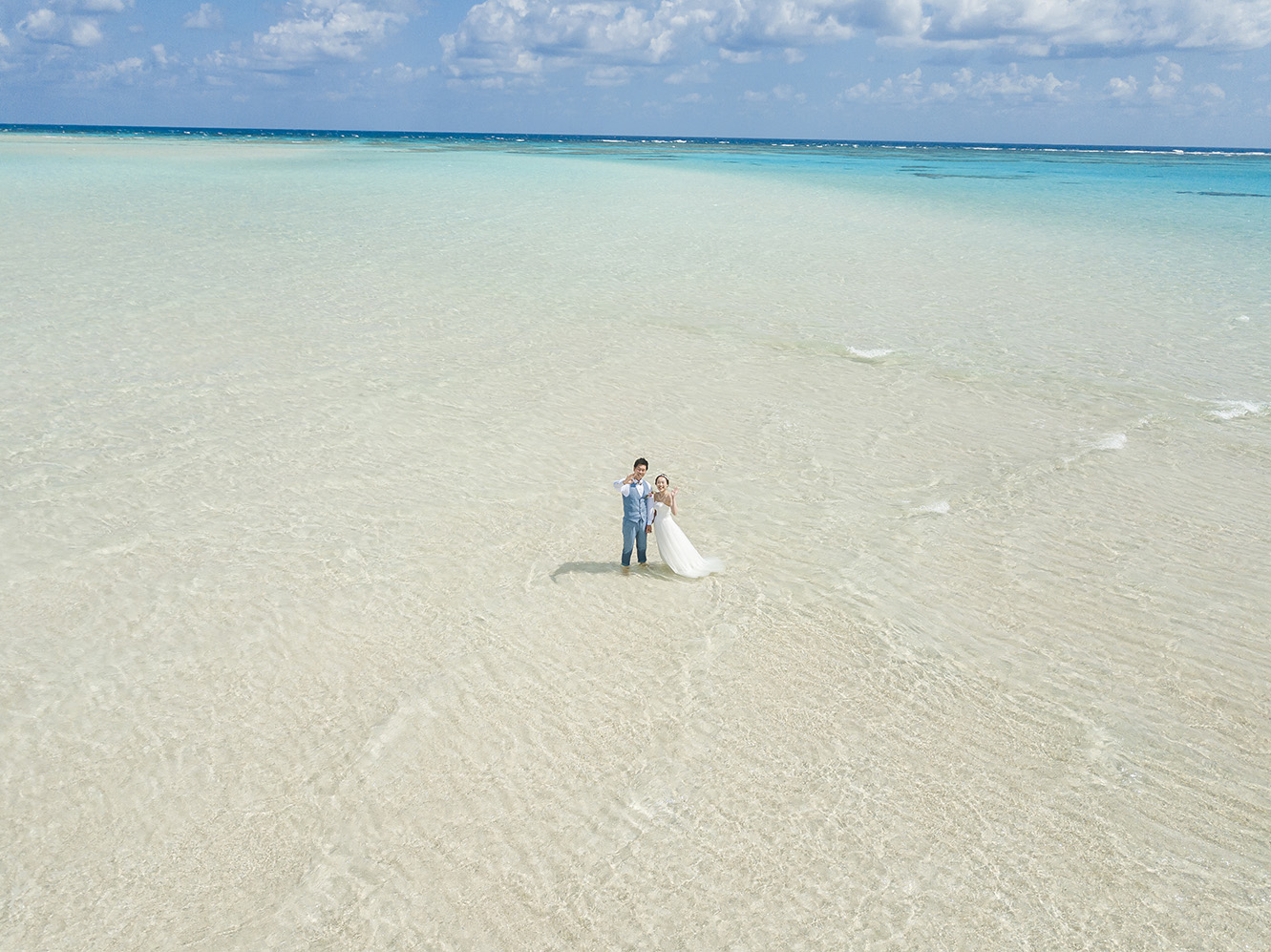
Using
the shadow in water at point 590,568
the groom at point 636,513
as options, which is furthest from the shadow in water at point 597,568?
the groom at point 636,513

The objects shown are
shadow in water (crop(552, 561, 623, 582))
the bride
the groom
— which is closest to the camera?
the groom

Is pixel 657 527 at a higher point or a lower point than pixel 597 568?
higher

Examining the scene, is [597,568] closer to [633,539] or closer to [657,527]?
[633,539]

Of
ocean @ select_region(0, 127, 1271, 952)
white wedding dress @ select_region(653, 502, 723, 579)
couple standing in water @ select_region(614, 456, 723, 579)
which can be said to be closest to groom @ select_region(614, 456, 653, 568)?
couple standing in water @ select_region(614, 456, 723, 579)

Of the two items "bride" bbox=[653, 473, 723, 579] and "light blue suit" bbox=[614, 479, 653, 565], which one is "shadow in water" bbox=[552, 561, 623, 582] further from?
"bride" bbox=[653, 473, 723, 579]

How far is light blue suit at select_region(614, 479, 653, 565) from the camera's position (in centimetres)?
819

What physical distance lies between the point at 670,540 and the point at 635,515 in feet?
1.31

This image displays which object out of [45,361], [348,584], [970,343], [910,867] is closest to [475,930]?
[910,867]

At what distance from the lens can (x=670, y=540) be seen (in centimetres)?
829

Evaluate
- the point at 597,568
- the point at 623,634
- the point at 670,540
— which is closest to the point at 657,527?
the point at 670,540

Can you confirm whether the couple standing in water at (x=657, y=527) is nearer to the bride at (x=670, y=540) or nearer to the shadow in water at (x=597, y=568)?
the bride at (x=670, y=540)

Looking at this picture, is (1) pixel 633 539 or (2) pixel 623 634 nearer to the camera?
(2) pixel 623 634

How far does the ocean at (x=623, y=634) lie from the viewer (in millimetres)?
5152

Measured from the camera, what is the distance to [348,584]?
26.7 feet
